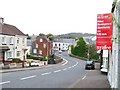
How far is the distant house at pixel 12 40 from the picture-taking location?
59.9m

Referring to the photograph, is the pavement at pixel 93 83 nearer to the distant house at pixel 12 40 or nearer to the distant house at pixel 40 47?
the distant house at pixel 12 40

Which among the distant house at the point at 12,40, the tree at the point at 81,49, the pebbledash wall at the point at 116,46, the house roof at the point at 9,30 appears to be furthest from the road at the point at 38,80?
the tree at the point at 81,49

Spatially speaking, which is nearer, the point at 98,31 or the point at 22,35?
the point at 98,31

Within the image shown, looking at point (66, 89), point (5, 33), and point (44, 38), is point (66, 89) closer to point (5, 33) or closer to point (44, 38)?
point (5, 33)

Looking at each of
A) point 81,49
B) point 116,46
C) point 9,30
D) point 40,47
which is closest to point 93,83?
point 116,46

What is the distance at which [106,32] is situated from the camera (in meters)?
17.1

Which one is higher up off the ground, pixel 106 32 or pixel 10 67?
pixel 106 32

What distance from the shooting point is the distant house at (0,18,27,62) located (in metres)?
59.9

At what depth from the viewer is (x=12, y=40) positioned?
62.9m

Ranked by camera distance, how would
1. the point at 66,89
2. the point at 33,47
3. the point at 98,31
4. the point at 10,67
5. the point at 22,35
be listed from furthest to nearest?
the point at 33,47, the point at 22,35, the point at 10,67, the point at 66,89, the point at 98,31

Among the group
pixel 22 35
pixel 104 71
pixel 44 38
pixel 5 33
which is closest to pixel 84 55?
pixel 44 38

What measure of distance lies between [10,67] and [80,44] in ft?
241

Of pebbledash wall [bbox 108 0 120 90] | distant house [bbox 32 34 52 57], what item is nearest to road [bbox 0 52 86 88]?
pebbledash wall [bbox 108 0 120 90]

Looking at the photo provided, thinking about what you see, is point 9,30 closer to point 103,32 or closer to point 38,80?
point 38,80
